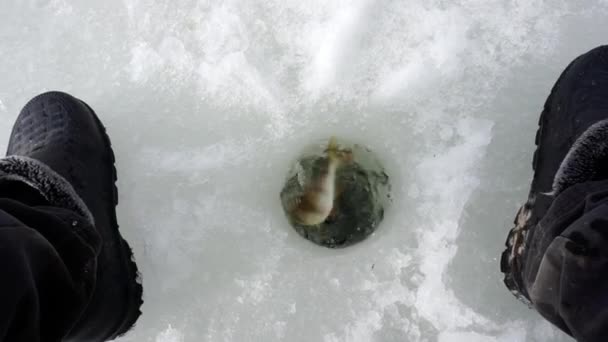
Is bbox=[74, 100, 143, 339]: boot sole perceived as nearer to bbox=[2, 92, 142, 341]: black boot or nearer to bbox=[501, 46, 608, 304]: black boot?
bbox=[2, 92, 142, 341]: black boot

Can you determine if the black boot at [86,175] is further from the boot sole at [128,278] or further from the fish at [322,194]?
the fish at [322,194]

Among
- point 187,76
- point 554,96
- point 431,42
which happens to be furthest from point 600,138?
point 187,76

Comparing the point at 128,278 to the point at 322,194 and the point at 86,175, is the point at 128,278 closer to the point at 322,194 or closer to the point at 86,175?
the point at 86,175

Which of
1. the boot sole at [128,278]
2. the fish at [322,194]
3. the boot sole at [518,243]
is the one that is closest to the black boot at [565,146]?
the boot sole at [518,243]

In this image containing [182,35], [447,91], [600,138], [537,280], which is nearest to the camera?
[537,280]

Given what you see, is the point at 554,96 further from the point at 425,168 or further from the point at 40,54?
the point at 40,54
